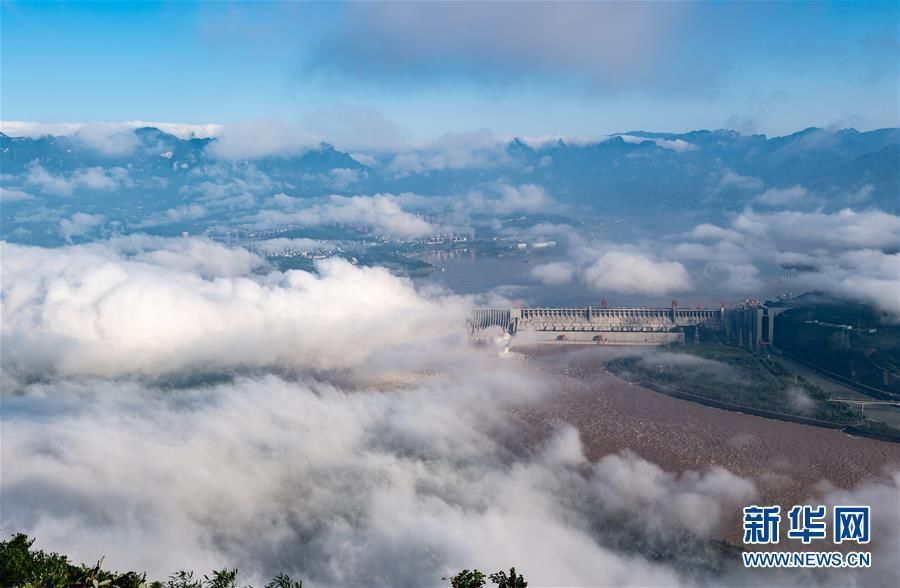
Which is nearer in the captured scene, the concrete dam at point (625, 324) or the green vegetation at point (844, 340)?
the green vegetation at point (844, 340)

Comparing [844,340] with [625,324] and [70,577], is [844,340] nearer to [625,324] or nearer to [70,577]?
[625,324]

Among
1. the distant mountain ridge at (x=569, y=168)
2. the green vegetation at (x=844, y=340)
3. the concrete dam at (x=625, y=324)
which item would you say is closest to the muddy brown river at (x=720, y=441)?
the green vegetation at (x=844, y=340)

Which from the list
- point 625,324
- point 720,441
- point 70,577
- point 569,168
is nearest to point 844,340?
point 625,324

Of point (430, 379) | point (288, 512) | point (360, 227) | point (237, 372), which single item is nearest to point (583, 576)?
point (288, 512)

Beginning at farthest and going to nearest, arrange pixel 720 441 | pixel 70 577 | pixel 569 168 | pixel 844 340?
pixel 569 168 → pixel 844 340 → pixel 720 441 → pixel 70 577

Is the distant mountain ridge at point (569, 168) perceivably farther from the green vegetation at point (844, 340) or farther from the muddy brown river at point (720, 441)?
the muddy brown river at point (720, 441)

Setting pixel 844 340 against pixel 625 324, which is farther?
pixel 625 324

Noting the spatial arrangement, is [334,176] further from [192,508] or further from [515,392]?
[192,508]

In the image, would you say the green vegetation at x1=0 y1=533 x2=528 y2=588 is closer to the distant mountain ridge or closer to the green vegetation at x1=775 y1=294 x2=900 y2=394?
the green vegetation at x1=775 y1=294 x2=900 y2=394
